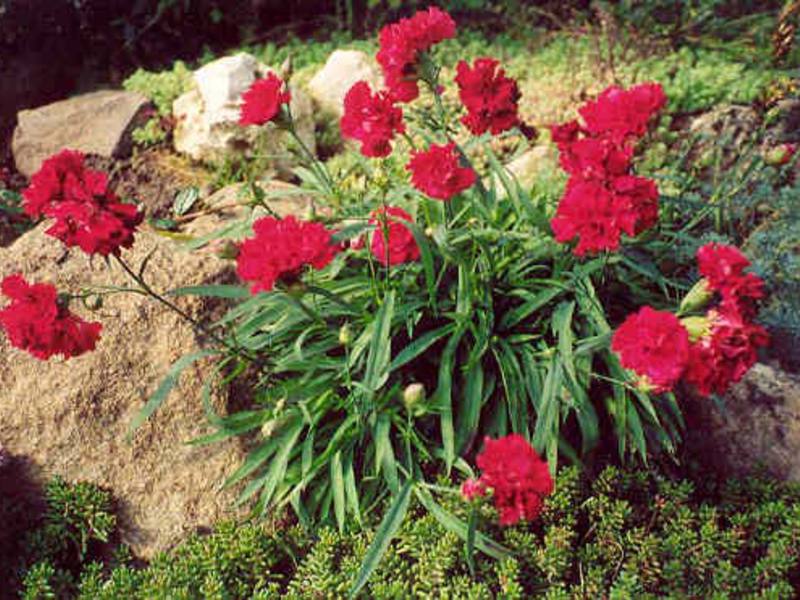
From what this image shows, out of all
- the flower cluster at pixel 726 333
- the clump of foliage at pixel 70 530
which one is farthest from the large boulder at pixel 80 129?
the flower cluster at pixel 726 333

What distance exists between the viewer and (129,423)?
106 inches

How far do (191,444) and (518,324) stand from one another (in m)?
1.20

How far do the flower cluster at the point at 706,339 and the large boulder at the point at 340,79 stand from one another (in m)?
2.97

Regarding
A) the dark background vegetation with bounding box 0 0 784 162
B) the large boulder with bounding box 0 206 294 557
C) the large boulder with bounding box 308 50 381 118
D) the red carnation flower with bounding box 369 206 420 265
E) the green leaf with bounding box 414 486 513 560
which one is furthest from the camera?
the dark background vegetation with bounding box 0 0 784 162

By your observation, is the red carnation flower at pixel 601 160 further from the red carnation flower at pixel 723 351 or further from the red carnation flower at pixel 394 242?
the red carnation flower at pixel 394 242

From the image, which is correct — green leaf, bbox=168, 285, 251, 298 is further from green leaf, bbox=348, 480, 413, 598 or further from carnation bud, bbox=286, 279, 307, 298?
green leaf, bbox=348, 480, 413, 598

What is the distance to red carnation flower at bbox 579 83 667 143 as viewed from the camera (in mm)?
2240

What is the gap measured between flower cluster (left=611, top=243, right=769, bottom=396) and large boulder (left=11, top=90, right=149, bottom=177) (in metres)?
3.40

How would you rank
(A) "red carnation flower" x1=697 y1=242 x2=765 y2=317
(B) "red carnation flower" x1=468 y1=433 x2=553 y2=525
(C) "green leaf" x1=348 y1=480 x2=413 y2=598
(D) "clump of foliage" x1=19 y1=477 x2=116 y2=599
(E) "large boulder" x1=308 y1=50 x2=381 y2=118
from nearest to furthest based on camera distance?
(B) "red carnation flower" x1=468 y1=433 x2=553 y2=525 → (A) "red carnation flower" x1=697 y1=242 x2=765 y2=317 → (C) "green leaf" x1=348 y1=480 x2=413 y2=598 → (D) "clump of foliage" x1=19 y1=477 x2=116 y2=599 → (E) "large boulder" x1=308 y1=50 x2=381 y2=118

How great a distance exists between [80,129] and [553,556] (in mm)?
3562

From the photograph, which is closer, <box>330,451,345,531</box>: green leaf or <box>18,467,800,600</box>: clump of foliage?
<box>18,467,800,600</box>: clump of foliage

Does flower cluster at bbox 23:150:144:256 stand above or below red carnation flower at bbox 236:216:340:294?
above

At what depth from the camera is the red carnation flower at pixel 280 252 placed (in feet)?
6.31

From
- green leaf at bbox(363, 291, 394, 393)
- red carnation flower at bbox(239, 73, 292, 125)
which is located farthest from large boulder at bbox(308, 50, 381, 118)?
green leaf at bbox(363, 291, 394, 393)
